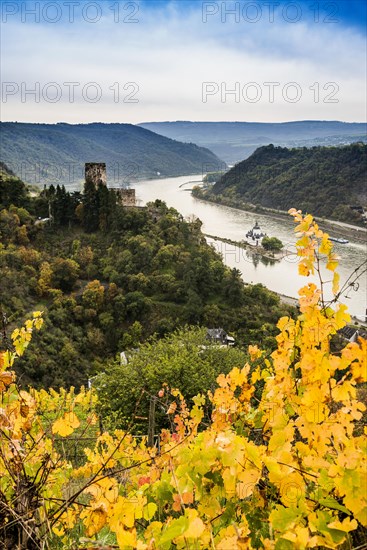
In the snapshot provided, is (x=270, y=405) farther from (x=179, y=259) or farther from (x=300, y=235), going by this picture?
(x=179, y=259)

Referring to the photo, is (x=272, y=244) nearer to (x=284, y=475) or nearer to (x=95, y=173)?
(x=95, y=173)

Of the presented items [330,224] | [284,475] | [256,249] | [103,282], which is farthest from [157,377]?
[330,224]

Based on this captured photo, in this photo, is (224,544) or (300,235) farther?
(300,235)

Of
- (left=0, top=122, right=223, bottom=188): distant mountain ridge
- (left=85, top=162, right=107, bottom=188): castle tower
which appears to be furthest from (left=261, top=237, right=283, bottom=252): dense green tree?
(left=0, top=122, right=223, bottom=188): distant mountain ridge

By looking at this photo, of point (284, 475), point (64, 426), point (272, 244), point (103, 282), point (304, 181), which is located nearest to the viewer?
point (284, 475)

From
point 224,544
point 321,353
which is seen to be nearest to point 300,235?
point 321,353

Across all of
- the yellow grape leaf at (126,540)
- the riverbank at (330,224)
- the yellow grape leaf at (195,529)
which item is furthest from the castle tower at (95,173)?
the yellow grape leaf at (195,529)
